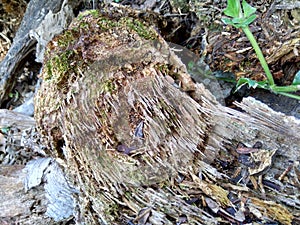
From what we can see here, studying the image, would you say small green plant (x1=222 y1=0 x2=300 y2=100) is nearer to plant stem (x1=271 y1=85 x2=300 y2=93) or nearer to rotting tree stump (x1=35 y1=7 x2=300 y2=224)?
plant stem (x1=271 y1=85 x2=300 y2=93)

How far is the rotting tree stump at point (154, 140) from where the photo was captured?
3.60ft

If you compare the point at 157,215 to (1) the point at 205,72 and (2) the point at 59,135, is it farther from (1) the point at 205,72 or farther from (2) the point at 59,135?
(1) the point at 205,72

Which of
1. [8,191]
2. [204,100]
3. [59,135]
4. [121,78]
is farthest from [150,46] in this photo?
[8,191]

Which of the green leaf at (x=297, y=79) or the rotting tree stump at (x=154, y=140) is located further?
the green leaf at (x=297, y=79)

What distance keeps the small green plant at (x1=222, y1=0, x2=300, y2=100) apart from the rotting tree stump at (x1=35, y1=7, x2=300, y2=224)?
0.17 metres

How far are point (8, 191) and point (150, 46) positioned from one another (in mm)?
988

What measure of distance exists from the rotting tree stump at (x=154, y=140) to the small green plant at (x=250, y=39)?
0.56 feet

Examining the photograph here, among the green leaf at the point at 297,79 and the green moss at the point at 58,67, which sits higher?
the green moss at the point at 58,67

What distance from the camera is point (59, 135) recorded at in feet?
4.27

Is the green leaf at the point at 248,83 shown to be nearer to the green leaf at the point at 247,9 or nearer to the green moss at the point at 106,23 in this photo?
the green leaf at the point at 247,9

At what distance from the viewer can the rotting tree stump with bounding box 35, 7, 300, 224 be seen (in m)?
1.10

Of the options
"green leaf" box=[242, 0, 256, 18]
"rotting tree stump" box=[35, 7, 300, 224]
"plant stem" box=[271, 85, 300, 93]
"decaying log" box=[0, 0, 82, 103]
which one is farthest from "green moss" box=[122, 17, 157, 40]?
"decaying log" box=[0, 0, 82, 103]

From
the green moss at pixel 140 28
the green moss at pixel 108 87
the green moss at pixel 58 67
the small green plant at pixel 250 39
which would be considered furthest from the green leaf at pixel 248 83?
the green moss at pixel 58 67

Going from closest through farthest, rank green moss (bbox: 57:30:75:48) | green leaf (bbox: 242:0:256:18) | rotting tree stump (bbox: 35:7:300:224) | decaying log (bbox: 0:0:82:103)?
rotting tree stump (bbox: 35:7:300:224), green leaf (bbox: 242:0:256:18), green moss (bbox: 57:30:75:48), decaying log (bbox: 0:0:82:103)
